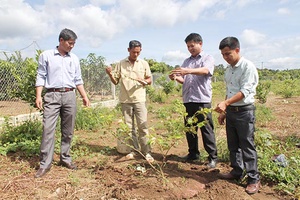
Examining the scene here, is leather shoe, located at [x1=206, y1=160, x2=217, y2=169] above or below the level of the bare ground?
above

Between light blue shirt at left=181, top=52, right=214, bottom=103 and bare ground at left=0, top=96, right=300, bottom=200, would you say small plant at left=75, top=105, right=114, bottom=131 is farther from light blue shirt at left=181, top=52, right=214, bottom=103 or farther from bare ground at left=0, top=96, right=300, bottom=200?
light blue shirt at left=181, top=52, right=214, bottom=103

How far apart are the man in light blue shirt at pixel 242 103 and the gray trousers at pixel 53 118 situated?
1.94 meters

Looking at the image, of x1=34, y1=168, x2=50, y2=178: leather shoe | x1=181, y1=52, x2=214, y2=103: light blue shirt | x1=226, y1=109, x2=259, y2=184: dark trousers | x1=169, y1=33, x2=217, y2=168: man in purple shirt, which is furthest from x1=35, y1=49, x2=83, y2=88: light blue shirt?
x1=226, y1=109, x2=259, y2=184: dark trousers

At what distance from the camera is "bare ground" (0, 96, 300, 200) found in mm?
2857

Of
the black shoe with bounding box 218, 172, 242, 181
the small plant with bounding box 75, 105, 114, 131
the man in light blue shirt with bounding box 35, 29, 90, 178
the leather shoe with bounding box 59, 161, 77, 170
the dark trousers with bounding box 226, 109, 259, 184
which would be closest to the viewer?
the dark trousers with bounding box 226, 109, 259, 184

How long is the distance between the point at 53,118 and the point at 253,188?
2.56 meters

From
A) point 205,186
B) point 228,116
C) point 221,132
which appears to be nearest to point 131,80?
point 228,116

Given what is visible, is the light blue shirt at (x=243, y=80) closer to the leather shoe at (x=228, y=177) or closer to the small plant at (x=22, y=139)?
the leather shoe at (x=228, y=177)

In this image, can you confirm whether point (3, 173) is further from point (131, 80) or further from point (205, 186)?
point (205, 186)

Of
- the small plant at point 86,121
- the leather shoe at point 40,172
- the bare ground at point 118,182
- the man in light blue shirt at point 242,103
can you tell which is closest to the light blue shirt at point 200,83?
the man in light blue shirt at point 242,103

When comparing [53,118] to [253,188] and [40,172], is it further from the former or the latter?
[253,188]

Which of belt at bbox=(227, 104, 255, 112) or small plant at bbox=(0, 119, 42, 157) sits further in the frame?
small plant at bbox=(0, 119, 42, 157)

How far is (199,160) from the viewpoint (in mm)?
3986

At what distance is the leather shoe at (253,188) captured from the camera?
2883 mm
